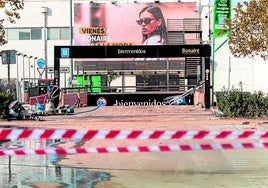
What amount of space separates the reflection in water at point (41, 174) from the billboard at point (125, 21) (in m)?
57.9

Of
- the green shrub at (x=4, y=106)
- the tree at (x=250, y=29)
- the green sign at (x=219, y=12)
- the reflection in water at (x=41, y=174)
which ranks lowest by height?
the reflection in water at (x=41, y=174)

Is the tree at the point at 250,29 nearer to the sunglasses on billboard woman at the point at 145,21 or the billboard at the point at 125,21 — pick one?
the billboard at the point at 125,21

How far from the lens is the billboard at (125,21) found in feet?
224

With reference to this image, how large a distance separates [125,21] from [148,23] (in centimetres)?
313

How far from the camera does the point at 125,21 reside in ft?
226

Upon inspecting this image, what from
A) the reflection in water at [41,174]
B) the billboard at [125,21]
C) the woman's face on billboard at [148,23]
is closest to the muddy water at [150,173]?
the reflection in water at [41,174]

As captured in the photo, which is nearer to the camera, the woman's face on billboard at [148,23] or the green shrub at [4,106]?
the green shrub at [4,106]

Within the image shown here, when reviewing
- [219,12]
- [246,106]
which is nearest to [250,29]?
[246,106]

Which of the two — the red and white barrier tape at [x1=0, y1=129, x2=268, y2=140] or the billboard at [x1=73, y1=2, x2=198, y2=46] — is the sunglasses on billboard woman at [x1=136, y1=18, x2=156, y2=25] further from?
the red and white barrier tape at [x1=0, y1=129, x2=268, y2=140]

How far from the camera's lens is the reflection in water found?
8375 mm

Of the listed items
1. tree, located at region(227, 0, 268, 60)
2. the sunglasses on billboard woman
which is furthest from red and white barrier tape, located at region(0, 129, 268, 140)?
the sunglasses on billboard woman

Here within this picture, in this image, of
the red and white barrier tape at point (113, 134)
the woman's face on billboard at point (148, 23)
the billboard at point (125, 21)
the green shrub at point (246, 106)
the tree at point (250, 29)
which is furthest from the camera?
the woman's face on billboard at point (148, 23)

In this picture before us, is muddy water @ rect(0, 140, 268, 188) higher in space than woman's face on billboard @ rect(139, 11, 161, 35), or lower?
lower

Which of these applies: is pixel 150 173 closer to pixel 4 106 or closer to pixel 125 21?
pixel 4 106
